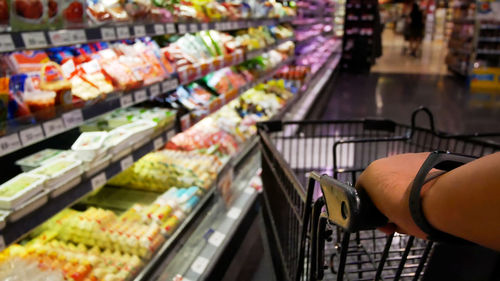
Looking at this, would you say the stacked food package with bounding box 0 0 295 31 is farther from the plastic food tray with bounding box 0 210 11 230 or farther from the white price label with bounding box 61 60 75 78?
the plastic food tray with bounding box 0 210 11 230

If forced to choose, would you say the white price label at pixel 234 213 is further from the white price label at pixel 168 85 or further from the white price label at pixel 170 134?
the white price label at pixel 168 85

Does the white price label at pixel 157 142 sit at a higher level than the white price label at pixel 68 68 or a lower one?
lower

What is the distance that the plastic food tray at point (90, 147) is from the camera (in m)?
1.67

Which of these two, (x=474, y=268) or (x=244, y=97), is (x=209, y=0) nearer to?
(x=244, y=97)

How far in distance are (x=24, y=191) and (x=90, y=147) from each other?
407mm

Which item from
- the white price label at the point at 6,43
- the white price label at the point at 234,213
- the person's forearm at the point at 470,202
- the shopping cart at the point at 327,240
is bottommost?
the white price label at the point at 234,213

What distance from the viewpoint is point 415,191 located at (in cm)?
60

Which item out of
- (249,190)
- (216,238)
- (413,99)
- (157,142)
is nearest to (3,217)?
(157,142)

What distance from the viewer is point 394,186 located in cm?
66

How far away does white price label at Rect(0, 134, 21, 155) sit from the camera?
125cm

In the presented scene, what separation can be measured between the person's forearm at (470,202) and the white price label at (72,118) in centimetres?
142

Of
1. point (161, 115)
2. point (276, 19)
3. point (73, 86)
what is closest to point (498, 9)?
point (276, 19)

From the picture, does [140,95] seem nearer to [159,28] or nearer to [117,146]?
[117,146]

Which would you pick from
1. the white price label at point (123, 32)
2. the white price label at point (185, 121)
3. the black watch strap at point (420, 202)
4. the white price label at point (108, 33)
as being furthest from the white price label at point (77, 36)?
the black watch strap at point (420, 202)
